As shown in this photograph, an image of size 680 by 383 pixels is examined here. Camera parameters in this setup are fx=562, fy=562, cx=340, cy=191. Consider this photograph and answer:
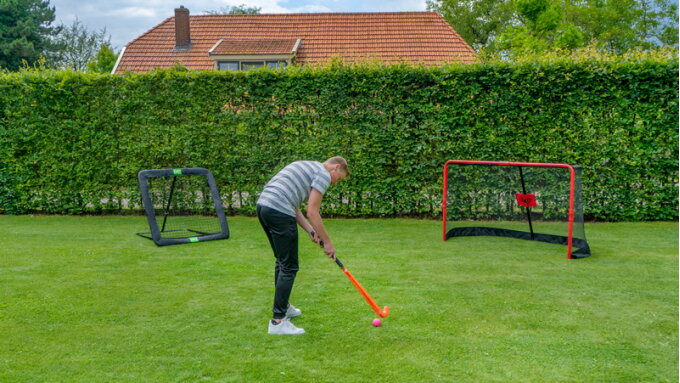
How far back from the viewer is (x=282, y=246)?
464 cm

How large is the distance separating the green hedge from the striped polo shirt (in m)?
6.07

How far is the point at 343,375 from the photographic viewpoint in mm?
3893

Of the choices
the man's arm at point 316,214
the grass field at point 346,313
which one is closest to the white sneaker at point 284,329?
the grass field at point 346,313

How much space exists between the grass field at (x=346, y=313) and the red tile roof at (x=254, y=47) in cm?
1269

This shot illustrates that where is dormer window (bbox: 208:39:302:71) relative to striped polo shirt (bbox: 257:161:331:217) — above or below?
above

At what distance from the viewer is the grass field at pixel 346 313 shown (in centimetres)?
402

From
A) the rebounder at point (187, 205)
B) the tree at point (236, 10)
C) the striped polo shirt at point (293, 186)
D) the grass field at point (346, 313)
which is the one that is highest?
the tree at point (236, 10)

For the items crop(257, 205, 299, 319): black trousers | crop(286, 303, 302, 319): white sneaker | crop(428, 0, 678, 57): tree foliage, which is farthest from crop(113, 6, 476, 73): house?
crop(257, 205, 299, 319): black trousers

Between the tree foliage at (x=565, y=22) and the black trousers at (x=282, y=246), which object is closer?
the black trousers at (x=282, y=246)

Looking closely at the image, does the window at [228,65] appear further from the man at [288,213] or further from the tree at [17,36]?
the tree at [17,36]

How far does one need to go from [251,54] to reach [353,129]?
10548 millimetres

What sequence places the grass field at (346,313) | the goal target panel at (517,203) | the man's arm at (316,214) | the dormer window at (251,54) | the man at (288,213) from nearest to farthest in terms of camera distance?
the grass field at (346,313) < the man's arm at (316,214) < the man at (288,213) < the goal target panel at (517,203) < the dormer window at (251,54)

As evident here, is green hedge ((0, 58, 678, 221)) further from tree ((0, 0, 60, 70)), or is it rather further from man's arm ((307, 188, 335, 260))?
tree ((0, 0, 60, 70))

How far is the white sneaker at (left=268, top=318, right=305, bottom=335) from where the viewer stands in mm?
4688
